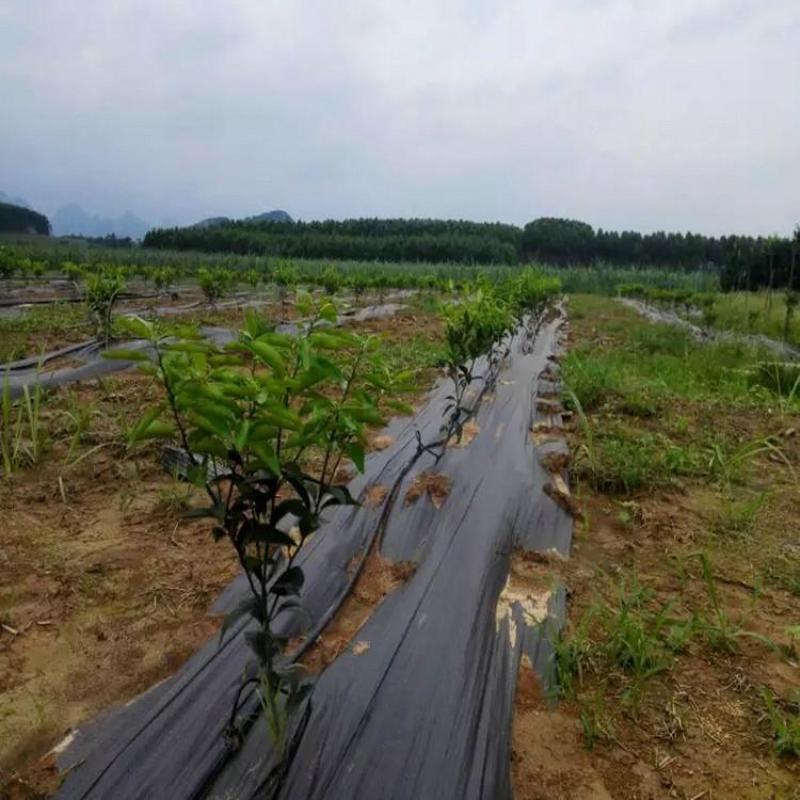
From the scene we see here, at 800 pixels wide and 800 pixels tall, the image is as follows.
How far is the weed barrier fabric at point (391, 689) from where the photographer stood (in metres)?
1.74

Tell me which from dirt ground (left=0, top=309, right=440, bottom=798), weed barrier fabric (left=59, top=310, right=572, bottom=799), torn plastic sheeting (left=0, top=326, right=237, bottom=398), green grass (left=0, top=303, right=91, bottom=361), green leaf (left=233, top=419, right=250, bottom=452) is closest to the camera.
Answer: green leaf (left=233, top=419, right=250, bottom=452)

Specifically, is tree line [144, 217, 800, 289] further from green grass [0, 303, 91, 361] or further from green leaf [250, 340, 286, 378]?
green leaf [250, 340, 286, 378]

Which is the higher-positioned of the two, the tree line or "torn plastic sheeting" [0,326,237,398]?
the tree line

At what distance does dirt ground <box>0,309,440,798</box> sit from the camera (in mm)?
2025

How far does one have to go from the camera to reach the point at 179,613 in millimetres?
2582

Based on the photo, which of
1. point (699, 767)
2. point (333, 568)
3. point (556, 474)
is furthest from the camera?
point (556, 474)

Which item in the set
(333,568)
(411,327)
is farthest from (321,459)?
(411,327)

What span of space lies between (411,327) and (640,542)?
9274mm

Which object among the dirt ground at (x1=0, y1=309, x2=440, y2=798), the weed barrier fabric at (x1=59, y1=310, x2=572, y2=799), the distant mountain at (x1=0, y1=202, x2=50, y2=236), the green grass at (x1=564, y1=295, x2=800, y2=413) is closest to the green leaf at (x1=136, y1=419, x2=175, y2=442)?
the dirt ground at (x1=0, y1=309, x2=440, y2=798)

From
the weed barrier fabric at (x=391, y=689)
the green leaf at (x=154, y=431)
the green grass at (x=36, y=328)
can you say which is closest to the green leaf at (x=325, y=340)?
the green leaf at (x=154, y=431)

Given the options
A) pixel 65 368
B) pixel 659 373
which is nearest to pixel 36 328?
pixel 65 368

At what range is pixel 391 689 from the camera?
6.91ft

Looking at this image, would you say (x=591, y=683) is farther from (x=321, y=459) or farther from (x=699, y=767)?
(x=321, y=459)

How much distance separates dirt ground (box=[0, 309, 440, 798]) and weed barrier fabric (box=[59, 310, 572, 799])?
0.11 m
